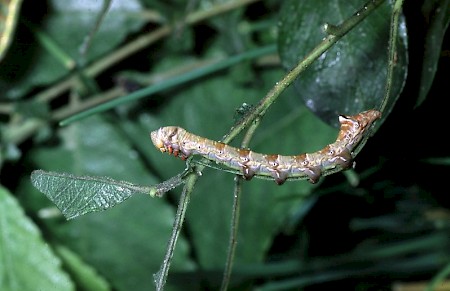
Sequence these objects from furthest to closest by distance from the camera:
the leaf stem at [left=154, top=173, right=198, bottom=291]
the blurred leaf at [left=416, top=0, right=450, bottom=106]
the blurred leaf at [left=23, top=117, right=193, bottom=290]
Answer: the blurred leaf at [left=23, top=117, right=193, bottom=290]
the blurred leaf at [left=416, top=0, right=450, bottom=106]
the leaf stem at [left=154, top=173, right=198, bottom=291]

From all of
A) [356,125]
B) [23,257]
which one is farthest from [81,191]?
[23,257]

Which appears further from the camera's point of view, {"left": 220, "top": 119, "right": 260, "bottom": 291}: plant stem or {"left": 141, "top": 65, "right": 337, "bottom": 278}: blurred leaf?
{"left": 141, "top": 65, "right": 337, "bottom": 278}: blurred leaf

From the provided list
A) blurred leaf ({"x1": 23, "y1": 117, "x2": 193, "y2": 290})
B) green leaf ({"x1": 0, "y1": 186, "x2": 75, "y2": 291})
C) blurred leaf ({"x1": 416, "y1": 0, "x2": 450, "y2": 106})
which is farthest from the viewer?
blurred leaf ({"x1": 23, "y1": 117, "x2": 193, "y2": 290})

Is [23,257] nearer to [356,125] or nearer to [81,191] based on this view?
[81,191]

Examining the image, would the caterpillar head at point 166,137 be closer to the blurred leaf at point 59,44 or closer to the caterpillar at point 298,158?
the caterpillar at point 298,158

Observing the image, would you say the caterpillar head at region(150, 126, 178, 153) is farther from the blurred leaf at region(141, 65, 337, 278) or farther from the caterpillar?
the blurred leaf at region(141, 65, 337, 278)

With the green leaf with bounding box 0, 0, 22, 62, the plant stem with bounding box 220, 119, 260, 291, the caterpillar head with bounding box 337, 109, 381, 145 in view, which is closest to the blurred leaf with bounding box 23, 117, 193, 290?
the green leaf with bounding box 0, 0, 22, 62

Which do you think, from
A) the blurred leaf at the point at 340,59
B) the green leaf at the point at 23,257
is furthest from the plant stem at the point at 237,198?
the green leaf at the point at 23,257
